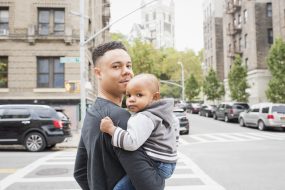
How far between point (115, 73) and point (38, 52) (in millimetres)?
24384

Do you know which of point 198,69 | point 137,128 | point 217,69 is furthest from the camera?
point 198,69

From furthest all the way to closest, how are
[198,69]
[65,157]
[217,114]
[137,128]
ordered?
[198,69] → [217,114] → [65,157] → [137,128]

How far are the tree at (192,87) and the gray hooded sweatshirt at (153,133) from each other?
224 ft

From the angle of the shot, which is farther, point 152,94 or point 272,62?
point 272,62

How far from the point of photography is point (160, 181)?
85.8 inches

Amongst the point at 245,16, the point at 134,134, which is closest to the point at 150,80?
the point at 134,134

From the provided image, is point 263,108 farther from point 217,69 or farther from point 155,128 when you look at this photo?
point 217,69

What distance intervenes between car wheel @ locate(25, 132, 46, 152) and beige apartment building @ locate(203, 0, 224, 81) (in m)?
50.9

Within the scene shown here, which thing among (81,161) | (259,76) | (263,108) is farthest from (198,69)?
(81,161)

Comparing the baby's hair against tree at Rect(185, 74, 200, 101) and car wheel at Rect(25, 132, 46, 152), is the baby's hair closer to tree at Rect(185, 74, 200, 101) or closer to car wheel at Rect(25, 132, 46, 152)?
car wheel at Rect(25, 132, 46, 152)

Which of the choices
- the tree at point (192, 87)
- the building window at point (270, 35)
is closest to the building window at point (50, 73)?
the building window at point (270, 35)

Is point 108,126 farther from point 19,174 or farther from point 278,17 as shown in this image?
point 278,17

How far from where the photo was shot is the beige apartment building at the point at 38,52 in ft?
83.6

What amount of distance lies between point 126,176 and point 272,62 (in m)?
32.7
